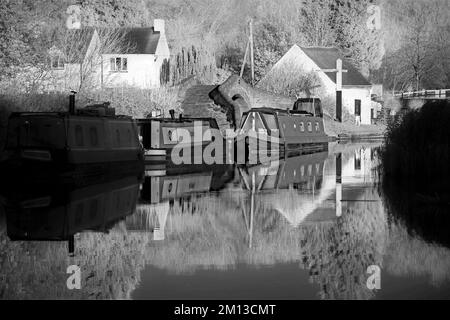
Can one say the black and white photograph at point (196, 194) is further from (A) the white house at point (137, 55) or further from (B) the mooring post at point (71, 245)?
(A) the white house at point (137, 55)

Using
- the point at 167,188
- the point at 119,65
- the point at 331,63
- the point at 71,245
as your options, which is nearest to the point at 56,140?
the point at 167,188

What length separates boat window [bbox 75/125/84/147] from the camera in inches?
1018

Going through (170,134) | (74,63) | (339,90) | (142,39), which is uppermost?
(142,39)

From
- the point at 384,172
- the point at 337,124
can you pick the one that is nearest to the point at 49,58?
the point at 384,172

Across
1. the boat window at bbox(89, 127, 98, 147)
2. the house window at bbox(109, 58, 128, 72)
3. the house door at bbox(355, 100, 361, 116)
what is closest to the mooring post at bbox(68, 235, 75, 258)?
the boat window at bbox(89, 127, 98, 147)

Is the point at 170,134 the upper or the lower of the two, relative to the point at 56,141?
upper

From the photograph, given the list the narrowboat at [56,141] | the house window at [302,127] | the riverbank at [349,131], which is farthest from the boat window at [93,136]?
the riverbank at [349,131]

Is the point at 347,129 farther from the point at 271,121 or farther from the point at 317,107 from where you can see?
the point at 271,121

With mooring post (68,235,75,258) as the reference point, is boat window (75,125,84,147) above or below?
above

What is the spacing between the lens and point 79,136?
26.1 metres

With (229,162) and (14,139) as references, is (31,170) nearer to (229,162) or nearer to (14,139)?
(14,139)

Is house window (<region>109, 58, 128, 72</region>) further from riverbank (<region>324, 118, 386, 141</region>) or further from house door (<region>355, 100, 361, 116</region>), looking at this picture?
house door (<region>355, 100, 361, 116</region>)

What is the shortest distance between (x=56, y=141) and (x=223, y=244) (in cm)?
1238

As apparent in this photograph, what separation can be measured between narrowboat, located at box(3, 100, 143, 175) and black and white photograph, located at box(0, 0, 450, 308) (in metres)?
0.05
